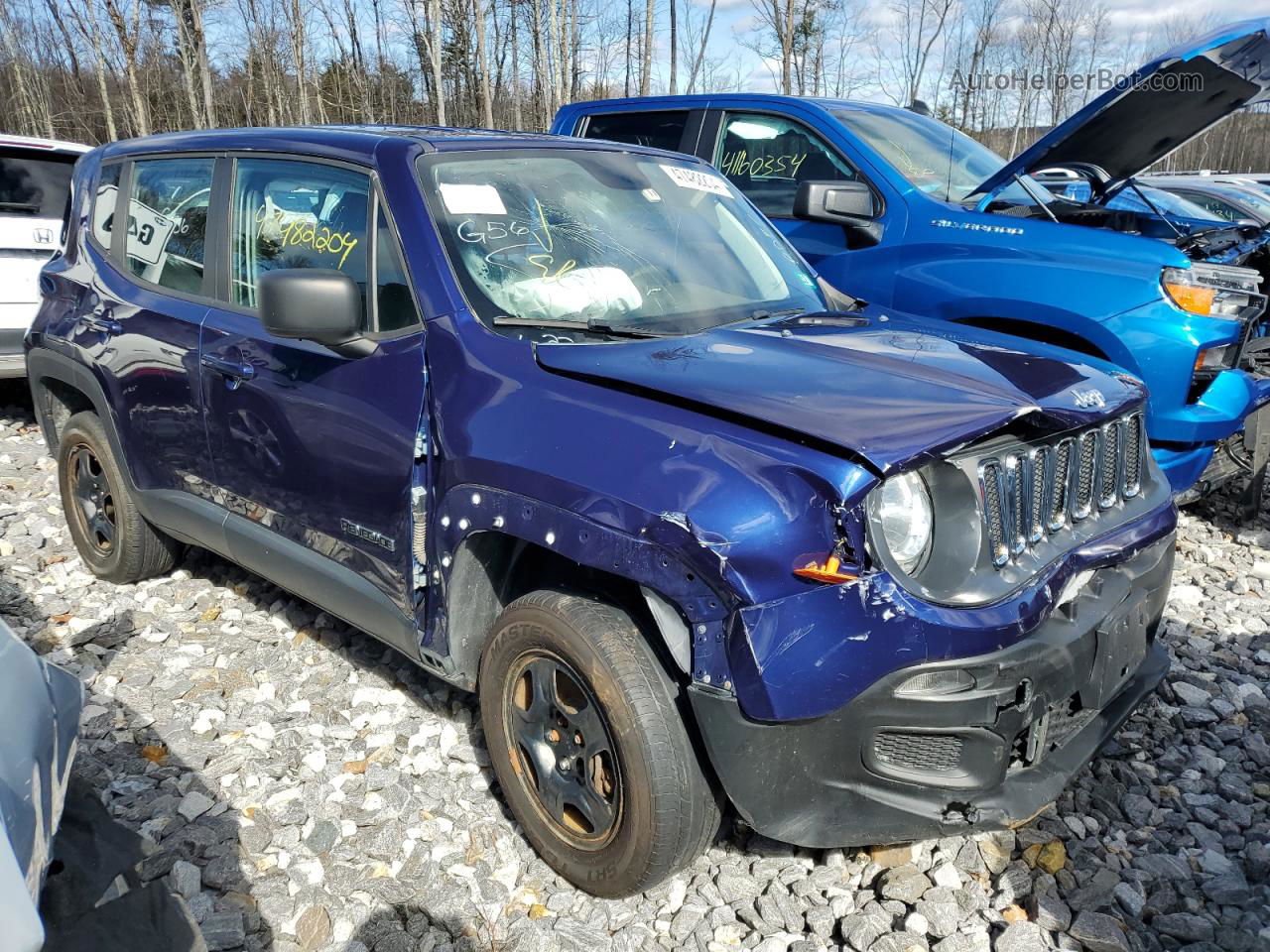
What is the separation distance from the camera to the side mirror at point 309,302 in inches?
104

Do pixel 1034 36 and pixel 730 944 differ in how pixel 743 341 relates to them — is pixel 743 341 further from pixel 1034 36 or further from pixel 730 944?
pixel 1034 36

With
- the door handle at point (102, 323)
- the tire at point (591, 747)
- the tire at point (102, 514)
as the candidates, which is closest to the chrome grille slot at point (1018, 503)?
the tire at point (591, 747)

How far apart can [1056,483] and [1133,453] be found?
0.57 metres

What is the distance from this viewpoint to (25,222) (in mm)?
6586

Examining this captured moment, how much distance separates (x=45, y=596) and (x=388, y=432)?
2.66m

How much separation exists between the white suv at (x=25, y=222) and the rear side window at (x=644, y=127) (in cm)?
353

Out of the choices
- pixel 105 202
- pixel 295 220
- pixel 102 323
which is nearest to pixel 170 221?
pixel 102 323

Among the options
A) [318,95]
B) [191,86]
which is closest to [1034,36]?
[318,95]

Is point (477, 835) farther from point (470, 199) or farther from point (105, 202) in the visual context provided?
point (105, 202)

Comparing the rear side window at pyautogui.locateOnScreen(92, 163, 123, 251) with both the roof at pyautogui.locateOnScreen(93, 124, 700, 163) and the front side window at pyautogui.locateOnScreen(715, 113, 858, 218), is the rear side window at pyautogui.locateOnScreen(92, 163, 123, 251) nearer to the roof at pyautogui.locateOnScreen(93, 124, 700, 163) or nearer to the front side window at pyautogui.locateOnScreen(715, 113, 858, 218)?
the roof at pyautogui.locateOnScreen(93, 124, 700, 163)

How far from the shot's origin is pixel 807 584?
80.5 inches

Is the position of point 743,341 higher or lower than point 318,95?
lower

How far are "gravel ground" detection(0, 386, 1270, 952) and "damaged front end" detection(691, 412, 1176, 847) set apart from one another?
452mm

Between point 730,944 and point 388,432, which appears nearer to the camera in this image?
point 730,944
